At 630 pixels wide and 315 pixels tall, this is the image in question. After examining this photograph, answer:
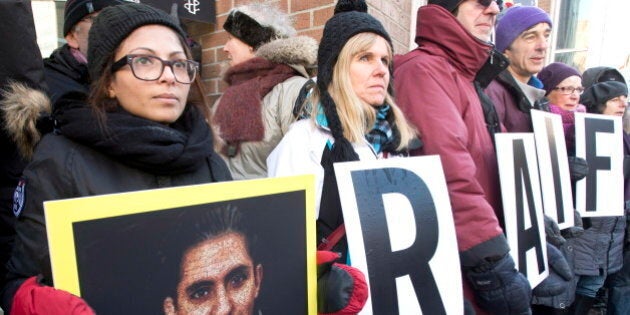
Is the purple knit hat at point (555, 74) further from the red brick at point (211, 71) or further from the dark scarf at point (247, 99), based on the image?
the red brick at point (211, 71)

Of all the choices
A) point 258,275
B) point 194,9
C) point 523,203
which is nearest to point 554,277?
point 523,203

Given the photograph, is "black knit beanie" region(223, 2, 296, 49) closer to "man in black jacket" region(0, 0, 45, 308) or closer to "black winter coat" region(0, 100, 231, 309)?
"man in black jacket" region(0, 0, 45, 308)

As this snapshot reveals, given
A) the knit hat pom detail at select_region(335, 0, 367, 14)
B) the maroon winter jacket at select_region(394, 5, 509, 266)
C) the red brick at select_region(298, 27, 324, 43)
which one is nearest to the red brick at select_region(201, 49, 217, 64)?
the red brick at select_region(298, 27, 324, 43)

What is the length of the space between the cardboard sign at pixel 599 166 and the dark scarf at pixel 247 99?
170 cm

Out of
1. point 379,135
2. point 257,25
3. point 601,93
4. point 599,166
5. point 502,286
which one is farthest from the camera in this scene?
point 601,93

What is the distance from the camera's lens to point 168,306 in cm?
83

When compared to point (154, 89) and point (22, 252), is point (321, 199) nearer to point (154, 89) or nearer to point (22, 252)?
point (154, 89)

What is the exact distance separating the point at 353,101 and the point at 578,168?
1542 millimetres

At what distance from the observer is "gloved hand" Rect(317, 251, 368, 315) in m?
1.06

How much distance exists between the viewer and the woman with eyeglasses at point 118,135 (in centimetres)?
95

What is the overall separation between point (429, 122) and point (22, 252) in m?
1.34

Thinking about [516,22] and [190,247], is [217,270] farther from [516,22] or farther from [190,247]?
[516,22]

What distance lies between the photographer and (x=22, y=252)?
0.95m

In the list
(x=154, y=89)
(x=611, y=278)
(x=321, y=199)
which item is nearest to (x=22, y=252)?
(x=154, y=89)
